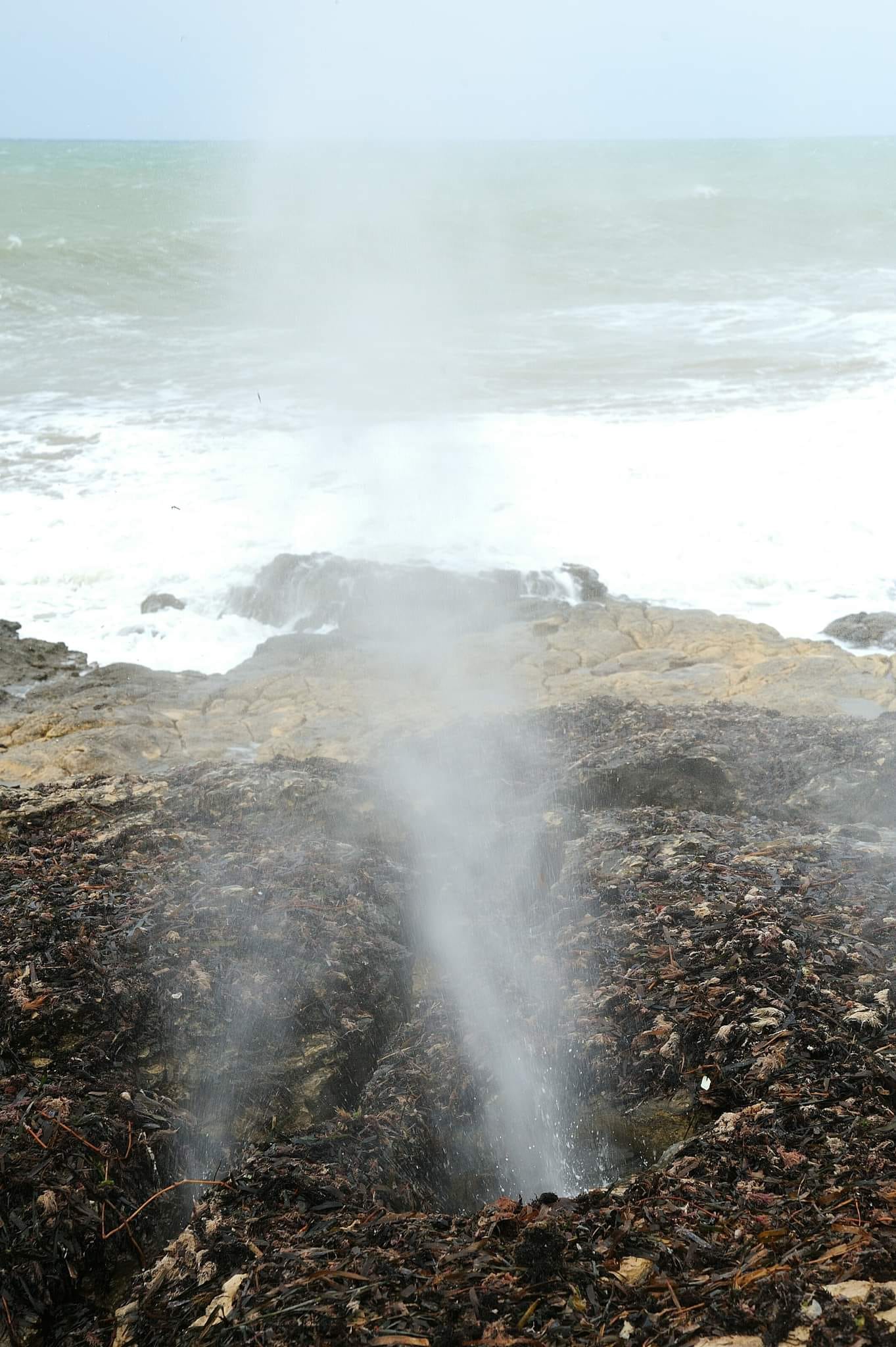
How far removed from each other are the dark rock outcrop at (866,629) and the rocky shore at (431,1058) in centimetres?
231

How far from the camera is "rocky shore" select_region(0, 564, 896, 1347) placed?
5.37 feet

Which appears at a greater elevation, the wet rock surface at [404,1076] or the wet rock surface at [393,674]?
the wet rock surface at [404,1076]

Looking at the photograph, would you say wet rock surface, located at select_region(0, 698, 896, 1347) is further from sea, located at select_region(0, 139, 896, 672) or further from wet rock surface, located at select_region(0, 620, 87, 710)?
sea, located at select_region(0, 139, 896, 672)

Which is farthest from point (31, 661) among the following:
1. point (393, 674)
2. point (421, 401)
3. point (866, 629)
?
point (421, 401)

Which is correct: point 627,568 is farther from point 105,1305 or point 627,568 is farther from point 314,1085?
point 105,1305

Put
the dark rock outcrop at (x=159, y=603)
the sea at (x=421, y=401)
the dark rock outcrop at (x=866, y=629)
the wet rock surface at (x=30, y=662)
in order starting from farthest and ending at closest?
1. the sea at (x=421, y=401)
2. the dark rock outcrop at (x=159, y=603)
3. the dark rock outcrop at (x=866, y=629)
4. the wet rock surface at (x=30, y=662)

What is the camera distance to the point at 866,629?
269 inches

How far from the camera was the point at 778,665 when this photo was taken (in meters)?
6.09

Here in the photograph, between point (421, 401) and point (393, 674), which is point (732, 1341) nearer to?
point (393, 674)

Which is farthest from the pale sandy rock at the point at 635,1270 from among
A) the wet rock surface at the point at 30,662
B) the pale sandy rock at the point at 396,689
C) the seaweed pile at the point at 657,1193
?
the wet rock surface at the point at 30,662

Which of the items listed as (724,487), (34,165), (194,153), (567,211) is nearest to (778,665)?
(724,487)

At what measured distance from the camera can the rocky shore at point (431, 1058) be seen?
1.64 metres

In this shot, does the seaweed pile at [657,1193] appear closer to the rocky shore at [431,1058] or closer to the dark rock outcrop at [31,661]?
the rocky shore at [431,1058]

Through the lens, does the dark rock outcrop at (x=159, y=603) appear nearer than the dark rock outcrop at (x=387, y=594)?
No
